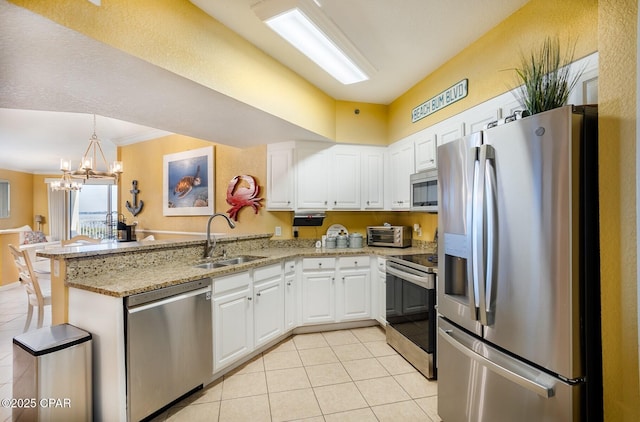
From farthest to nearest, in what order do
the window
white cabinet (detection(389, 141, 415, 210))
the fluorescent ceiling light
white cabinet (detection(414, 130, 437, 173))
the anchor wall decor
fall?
the window, the anchor wall decor, white cabinet (detection(389, 141, 415, 210)), white cabinet (detection(414, 130, 437, 173)), the fluorescent ceiling light

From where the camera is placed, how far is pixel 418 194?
9.72ft


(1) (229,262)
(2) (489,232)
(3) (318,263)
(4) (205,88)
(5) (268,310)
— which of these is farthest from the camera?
(3) (318,263)

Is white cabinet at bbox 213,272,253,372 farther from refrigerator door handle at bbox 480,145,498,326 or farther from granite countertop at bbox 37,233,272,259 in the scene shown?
refrigerator door handle at bbox 480,145,498,326

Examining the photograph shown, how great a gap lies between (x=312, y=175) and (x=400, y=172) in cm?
112

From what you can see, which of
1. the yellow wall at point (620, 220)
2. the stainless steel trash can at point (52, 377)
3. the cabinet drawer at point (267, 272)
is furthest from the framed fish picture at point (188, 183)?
the yellow wall at point (620, 220)

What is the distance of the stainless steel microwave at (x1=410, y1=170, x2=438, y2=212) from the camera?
2.69 metres

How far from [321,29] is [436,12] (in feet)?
2.86

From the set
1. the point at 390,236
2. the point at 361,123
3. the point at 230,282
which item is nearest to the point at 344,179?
the point at 361,123

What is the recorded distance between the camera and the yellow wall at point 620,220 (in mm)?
1108

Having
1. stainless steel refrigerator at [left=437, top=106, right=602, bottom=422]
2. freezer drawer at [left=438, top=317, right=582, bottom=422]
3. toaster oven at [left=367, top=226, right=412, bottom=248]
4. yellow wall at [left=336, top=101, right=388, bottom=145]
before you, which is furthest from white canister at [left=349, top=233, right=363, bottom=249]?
stainless steel refrigerator at [left=437, top=106, right=602, bottom=422]

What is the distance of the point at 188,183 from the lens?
4.68m

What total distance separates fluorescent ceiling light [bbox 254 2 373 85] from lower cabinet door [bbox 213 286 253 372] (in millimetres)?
2104

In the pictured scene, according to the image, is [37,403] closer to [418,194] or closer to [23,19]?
[23,19]

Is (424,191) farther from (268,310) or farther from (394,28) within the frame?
(268,310)
